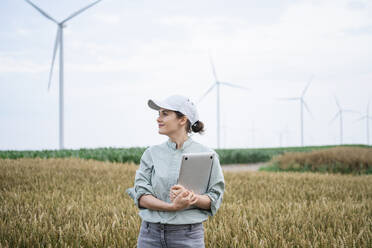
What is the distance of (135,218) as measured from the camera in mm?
4484

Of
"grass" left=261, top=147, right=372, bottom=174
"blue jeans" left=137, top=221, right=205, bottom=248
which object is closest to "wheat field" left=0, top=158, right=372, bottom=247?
"blue jeans" left=137, top=221, right=205, bottom=248

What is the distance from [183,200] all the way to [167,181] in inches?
9.2

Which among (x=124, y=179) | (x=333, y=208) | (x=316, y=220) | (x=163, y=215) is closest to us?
(x=163, y=215)

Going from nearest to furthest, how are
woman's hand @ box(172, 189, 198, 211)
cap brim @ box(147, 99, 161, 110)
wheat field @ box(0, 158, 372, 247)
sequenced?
woman's hand @ box(172, 189, 198, 211) → cap brim @ box(147, 99, 161, 110) → wheat field @ box(0, 158, 372, 247)

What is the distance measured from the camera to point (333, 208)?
18.6ft

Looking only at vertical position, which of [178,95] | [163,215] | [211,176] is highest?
[178,95]

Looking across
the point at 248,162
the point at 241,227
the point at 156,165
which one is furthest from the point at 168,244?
the point at 248,162

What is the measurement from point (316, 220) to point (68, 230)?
321 cm

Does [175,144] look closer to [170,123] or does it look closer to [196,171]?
[170,123]

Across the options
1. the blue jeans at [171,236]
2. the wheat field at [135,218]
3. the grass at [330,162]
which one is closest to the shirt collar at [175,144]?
the blue jeans at [171,236]

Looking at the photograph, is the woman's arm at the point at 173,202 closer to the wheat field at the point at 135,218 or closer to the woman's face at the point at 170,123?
the woman's face at the point at 170,123

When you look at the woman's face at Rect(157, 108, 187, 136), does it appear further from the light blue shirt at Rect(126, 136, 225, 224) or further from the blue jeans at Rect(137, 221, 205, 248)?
the blue jeans at Rect(137, 221, 205, 248)

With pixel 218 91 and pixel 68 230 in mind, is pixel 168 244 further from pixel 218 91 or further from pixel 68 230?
pixel 218 91

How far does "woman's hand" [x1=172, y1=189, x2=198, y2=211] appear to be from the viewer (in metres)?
2.22
